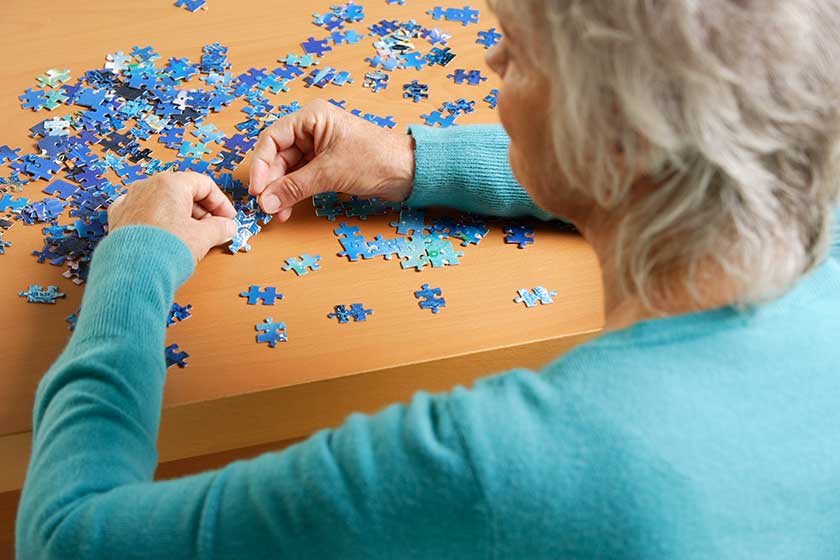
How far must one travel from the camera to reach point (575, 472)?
832 mm

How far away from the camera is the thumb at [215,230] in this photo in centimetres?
149

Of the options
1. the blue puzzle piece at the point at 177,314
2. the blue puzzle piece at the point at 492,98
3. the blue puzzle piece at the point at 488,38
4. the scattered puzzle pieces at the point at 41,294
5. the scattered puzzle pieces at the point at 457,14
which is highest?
the scattered puzzle pieces at the point at 457,14

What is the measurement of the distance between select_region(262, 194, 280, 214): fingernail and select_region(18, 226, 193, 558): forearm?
0.81 ft

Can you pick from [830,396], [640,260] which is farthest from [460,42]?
[830,396]

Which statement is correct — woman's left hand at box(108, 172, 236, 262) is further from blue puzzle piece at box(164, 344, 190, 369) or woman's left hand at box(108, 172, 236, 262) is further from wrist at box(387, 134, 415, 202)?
wrist at box(387, 134, 415, 202)

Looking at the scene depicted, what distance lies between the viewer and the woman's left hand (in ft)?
4.80

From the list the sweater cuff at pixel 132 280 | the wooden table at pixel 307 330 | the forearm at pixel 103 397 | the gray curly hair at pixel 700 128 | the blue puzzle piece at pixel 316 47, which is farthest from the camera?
the blue puzzle piece at pixel 316 47

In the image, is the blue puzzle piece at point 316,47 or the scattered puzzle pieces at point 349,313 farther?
the blue puzzle piece at point 316,47

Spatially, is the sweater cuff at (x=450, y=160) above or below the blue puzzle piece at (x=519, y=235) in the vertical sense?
above

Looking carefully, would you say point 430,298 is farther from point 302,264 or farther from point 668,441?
point 668,441

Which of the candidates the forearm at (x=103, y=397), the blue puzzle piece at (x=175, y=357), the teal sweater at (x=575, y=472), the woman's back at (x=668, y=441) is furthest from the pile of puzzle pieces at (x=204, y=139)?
the woman's back at (x=668, y=441)

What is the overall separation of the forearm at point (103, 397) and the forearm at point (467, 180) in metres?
0.51

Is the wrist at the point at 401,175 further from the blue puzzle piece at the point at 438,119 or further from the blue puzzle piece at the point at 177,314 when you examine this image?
the blue puzzle piece at the point at 177,314

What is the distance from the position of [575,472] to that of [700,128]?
0.35m
